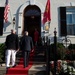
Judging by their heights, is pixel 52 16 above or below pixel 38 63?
above

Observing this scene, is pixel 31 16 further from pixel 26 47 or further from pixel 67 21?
pixel 26 47

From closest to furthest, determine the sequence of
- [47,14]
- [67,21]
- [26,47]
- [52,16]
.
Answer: [26,47] → [47,14] → [52,16] → [67,21]

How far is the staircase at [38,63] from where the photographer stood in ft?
30.9

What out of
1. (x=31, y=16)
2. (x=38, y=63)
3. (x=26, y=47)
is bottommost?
(x=38, y=63)

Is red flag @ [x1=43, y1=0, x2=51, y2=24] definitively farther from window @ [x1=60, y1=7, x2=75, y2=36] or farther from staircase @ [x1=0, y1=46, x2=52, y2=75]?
staircase @ [x1=0, y1=46, x2=52, y2=75]

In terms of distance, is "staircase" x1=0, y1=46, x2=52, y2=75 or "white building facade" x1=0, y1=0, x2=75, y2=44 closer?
"staircase" x1=0, y1=46, x2=52, y2=75

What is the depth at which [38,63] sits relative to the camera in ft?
38.6

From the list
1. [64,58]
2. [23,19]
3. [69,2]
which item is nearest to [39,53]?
[64,58]

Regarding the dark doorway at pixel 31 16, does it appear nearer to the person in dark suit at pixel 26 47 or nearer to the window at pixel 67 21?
the window at pixel 67 21

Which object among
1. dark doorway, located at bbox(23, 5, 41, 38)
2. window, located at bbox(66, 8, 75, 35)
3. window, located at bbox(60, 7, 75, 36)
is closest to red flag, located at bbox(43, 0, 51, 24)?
window, located at bbox(60, 7, 75, 36)

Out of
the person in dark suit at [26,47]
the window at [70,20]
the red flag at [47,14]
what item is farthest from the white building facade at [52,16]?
the person in dark suit at [26,47]

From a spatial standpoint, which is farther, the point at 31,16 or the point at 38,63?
the point at 31,16

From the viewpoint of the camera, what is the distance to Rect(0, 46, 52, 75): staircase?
943 centimetres

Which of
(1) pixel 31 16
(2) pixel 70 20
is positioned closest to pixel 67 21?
(2) pixel 70 20
